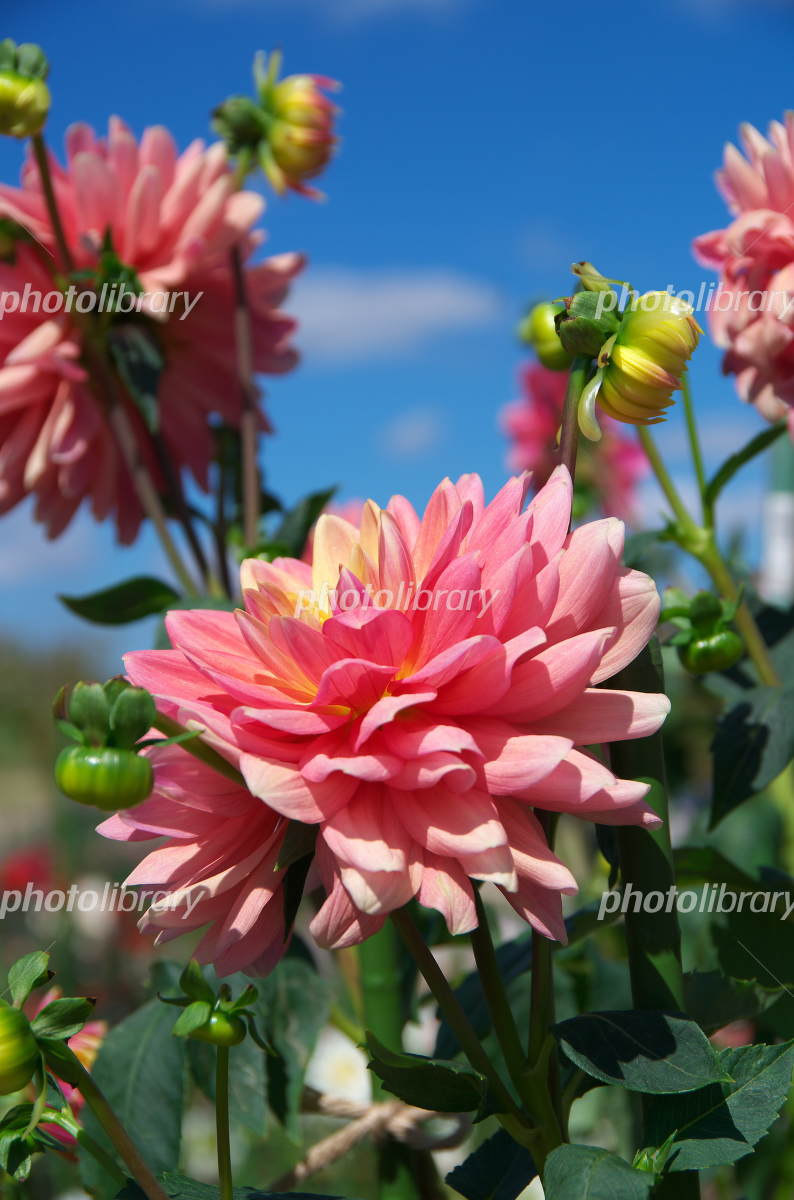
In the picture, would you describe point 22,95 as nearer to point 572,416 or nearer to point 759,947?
point 572,416

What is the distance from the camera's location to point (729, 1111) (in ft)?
1.14

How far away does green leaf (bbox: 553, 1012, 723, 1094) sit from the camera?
0.33 m

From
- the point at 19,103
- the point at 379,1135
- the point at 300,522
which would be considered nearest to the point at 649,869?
the point at 379,1135

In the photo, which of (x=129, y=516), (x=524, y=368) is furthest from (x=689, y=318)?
(x=524, y=368)

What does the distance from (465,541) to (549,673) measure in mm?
55

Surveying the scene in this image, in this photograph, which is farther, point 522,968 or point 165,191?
point 165,191

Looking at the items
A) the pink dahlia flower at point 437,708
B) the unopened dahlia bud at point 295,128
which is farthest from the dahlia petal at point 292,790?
the unopened dahlia bud at point 295,128

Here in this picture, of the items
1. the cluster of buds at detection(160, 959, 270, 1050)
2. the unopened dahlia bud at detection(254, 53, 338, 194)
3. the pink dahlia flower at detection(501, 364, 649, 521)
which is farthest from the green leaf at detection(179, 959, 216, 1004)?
the pink dahlia flower at detection(501, 364, 649, 521)

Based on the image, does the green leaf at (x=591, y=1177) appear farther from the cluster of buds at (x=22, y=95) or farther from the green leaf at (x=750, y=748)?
the cluster of buds at (x=22, y=95)

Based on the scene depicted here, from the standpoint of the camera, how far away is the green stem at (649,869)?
0.38 m

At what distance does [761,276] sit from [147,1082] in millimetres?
503

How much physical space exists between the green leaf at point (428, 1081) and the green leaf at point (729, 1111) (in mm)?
61

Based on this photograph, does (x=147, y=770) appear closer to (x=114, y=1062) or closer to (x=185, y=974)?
(x=185, y=974)

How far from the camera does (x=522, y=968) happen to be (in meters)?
0.53
